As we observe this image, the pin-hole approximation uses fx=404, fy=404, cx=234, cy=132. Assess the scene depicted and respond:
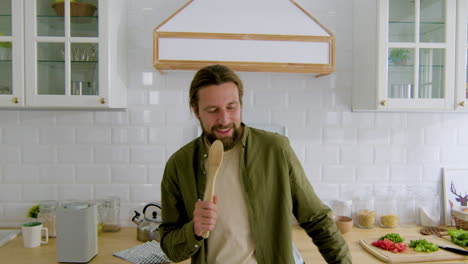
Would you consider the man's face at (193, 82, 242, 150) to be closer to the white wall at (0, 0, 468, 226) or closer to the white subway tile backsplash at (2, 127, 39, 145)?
the white wall at (0, 0, 468, 226)

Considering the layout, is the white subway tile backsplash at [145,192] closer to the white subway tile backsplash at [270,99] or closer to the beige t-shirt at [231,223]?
the white subway tile backsplash at [270,99]

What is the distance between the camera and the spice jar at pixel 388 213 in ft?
8.02

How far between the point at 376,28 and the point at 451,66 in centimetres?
45

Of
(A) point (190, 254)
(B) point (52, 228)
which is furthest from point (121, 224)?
(A) point (190, 254)

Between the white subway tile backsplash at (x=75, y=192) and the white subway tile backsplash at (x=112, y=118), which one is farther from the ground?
the white subway tile backsplash at (x=112, y=118)

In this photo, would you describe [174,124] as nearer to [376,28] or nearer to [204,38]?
[204,38]

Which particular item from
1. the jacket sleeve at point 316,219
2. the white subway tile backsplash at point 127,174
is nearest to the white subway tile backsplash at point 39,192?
the white subway tile backsplash at point 127,174

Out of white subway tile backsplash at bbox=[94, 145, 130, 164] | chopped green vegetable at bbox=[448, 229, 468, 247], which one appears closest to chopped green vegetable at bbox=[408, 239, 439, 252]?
chopped green vegetable at bbox=[448, 229, 468, 247]

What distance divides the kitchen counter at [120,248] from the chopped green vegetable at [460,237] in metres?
0.22

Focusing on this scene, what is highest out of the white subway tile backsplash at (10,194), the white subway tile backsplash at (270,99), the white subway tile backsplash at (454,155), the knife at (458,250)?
the white subway tile backsplash at (270,99)

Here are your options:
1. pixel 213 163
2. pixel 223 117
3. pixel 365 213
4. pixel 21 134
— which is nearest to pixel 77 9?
pixel 21 134

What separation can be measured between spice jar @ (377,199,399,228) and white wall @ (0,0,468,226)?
0.20 metres

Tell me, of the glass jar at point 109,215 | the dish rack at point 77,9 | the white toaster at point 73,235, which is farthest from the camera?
the glass jar at point 109,215

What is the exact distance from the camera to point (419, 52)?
216cm
